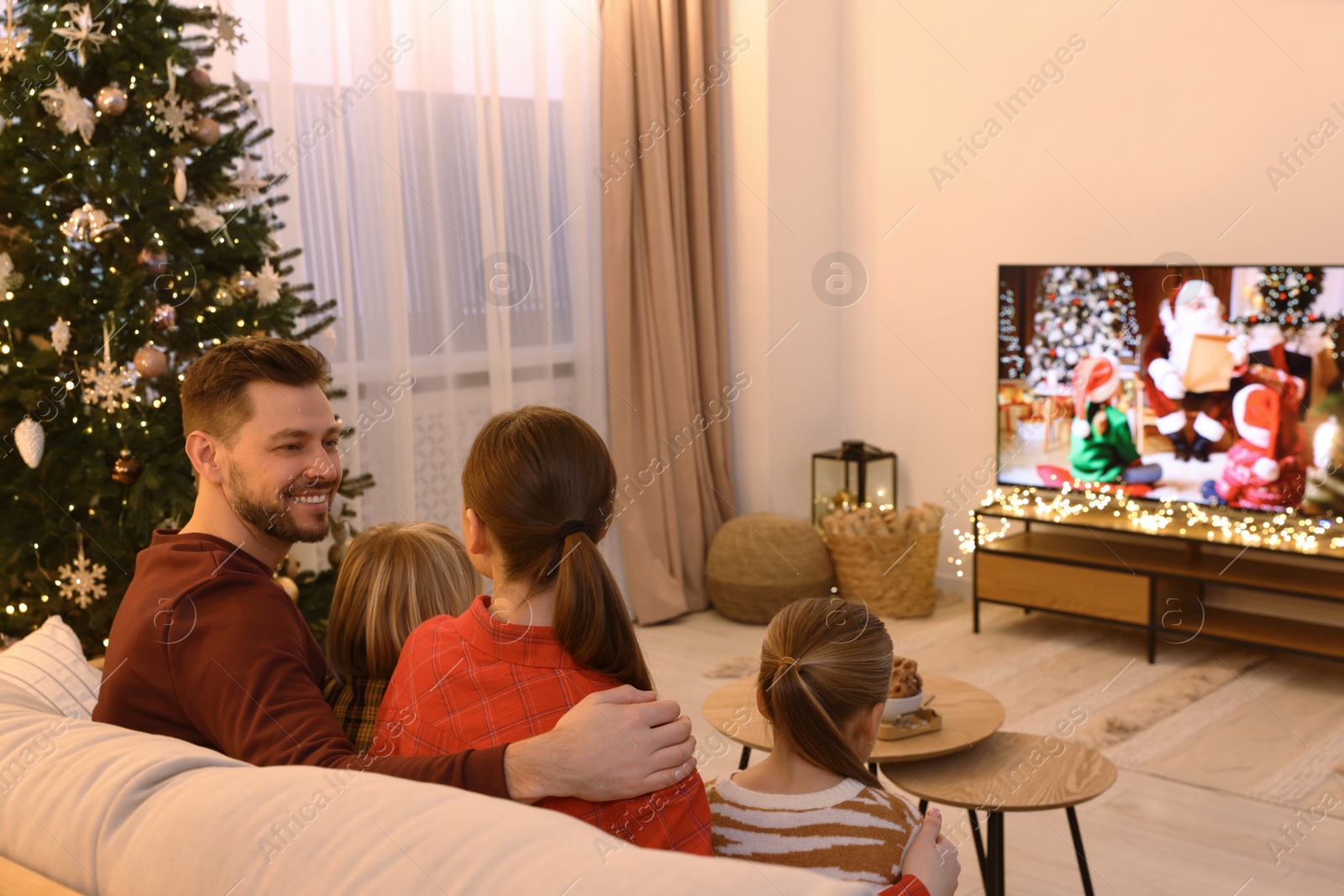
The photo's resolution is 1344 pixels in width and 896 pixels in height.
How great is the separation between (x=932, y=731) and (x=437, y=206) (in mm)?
2754

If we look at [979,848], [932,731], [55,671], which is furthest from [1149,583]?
[55,671]

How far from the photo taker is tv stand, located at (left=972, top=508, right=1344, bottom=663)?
12.7 feet

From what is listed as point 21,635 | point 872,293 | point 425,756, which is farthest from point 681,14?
point 425,756

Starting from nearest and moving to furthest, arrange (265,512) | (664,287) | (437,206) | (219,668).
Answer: (219,668), (265,512), (437,206), (664,287)

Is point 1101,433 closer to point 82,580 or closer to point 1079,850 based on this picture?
point 1079,850

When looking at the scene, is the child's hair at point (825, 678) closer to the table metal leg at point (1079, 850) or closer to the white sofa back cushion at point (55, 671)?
the table metal leg at point (1079, 850)

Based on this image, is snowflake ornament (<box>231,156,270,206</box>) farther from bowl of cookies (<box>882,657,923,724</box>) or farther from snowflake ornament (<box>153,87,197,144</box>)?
bowl of cookies (<box>882,657,923,724</box>)

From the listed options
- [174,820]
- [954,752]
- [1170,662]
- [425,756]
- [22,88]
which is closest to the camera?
[174,820]

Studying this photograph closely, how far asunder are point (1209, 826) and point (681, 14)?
3.48 metres

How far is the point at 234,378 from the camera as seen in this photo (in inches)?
65.6

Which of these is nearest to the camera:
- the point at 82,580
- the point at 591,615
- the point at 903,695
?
the point at 591,615

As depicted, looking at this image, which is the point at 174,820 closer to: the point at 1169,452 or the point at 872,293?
the point at 1169,452

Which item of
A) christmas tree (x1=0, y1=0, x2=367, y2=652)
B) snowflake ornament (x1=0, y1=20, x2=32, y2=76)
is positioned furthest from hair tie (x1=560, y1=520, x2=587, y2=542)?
snowflake ornament (x1=0, y1=20, x2=32, y2=76)

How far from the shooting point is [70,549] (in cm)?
277
